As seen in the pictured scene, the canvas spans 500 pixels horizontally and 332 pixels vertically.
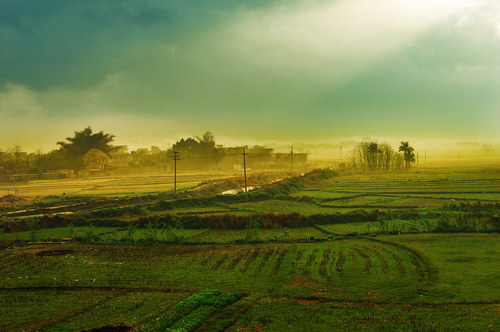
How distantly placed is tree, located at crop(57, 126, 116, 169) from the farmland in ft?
238

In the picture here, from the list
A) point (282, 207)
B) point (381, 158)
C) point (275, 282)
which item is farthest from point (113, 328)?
point (381, 158)

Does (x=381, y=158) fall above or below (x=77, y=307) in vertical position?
above

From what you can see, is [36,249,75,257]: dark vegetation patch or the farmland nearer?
the farmland

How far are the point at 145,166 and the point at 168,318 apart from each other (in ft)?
322

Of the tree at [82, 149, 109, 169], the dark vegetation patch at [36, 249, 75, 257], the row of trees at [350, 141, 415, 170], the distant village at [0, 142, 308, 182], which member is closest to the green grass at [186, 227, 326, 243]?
the dark vegetation patch at [36, 249, 75, 257]

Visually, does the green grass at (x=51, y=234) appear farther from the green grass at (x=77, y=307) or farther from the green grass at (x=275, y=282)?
the green grass at (x=77, y=307)

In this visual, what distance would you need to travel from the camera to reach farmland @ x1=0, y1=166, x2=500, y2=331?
40.1 ft

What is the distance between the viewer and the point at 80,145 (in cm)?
10038

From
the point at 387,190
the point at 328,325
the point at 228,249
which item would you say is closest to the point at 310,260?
the point at 228,249

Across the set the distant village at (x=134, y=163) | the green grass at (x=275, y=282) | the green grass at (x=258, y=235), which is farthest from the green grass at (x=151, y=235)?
the distant village at (x=134, y=163)

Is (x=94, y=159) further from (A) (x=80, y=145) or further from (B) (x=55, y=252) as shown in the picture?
(B) (x=55, y=252)

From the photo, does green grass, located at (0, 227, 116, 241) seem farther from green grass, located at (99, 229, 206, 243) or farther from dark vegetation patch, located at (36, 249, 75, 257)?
dark vegetation patch, located at (36, 249, 75, 257)

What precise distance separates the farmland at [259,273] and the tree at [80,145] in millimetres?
72551

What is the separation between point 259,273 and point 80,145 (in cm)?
9571
